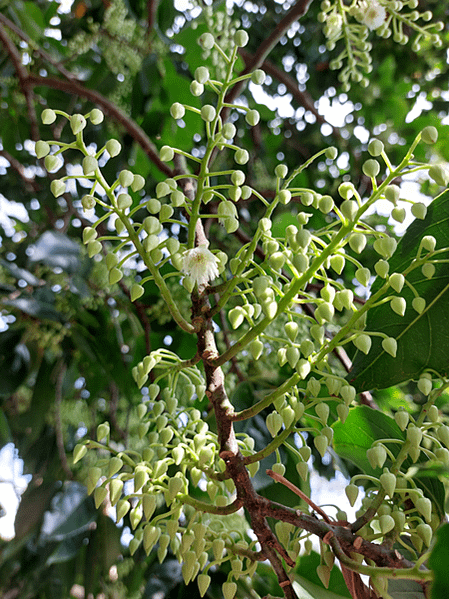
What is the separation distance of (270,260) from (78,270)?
62 centimetres

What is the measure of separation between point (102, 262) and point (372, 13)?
23.9 inches

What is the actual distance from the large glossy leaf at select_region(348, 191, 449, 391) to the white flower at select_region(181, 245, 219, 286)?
0.16 m

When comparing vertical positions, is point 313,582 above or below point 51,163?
below

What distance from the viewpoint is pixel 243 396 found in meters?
0.69

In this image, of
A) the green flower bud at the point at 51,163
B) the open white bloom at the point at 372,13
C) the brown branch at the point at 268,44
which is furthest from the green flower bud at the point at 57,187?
the open white bloom at the point at 372,13

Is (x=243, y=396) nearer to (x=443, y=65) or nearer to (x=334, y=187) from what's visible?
(x=334, y=187)

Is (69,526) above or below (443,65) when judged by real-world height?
below

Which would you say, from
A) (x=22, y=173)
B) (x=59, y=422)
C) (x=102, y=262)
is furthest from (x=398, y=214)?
(x=22, y=173)

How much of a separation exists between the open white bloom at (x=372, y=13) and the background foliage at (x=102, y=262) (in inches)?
6.9

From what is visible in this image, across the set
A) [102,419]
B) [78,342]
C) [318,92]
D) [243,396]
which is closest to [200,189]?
[243,396]

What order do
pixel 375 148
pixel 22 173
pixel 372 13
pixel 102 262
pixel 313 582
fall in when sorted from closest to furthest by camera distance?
pixel 375 148 → pixel 313 582 → pixel 372 13 → pixel 102 262 → pixel 22 173

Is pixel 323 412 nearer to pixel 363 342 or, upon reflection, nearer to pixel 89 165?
pixel 363 342

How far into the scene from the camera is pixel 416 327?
45cm

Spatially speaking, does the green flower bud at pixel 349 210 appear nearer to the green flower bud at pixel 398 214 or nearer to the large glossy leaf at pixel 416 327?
the green flower bud at pixel 398 214
